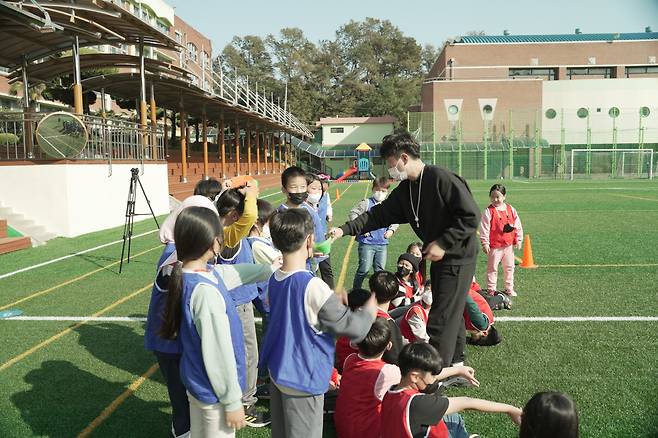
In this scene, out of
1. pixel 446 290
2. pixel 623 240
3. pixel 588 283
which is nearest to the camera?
pixel 446 290

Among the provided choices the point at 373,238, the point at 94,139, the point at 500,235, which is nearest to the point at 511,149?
the point at 94,139

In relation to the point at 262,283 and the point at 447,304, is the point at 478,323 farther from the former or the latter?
the point at 262,283

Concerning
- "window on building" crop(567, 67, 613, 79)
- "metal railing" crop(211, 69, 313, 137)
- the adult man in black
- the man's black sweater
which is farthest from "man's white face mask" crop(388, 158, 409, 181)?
"window on building" crop(567, 67, 613, 79)

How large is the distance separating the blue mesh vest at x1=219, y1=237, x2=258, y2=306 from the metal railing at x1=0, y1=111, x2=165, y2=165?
12453 millimetres

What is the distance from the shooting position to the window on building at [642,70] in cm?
6028

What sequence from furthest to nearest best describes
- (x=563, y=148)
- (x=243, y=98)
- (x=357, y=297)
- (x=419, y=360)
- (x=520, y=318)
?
(x=563, y=148) < (x=243, y=98) < (x=520, y=318) < (x=357, y=297) < (x=419, y=360)

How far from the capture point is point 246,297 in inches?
171

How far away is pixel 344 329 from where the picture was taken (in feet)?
9.45

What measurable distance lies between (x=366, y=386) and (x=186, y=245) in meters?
1.45

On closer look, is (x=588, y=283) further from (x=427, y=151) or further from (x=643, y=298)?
(x=427, y=151)

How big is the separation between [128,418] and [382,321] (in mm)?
2157

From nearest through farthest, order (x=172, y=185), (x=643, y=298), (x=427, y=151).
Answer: (x=643, y=298) < (x=172, y=185) < (x=427, y=151)

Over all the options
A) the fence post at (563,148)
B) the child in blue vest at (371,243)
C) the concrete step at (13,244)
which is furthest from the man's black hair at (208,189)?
the fence post at (563,148)

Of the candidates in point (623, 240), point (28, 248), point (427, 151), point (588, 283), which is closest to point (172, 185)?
point (28, 248)
